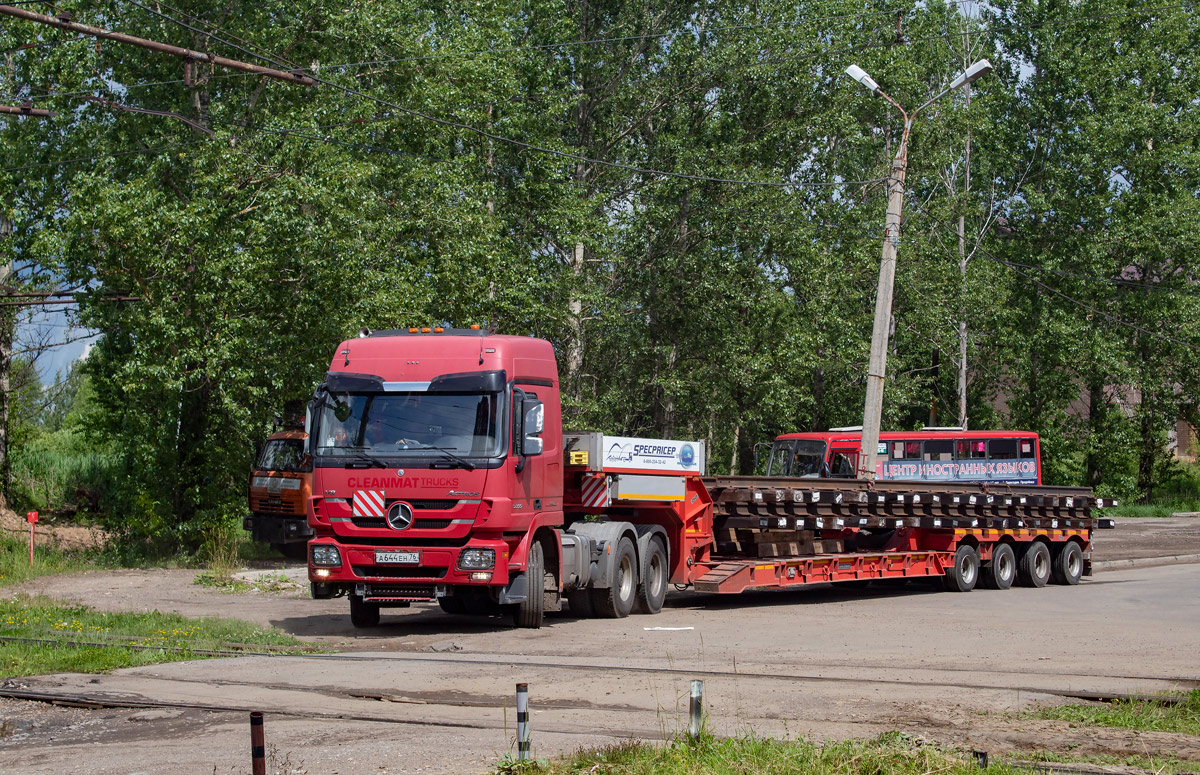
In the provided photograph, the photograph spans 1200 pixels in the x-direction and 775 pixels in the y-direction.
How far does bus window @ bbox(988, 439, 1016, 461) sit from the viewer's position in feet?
136

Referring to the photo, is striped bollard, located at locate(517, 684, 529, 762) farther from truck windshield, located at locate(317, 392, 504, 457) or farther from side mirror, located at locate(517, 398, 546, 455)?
side mirror, located at locate(517, 398, 546, 455)

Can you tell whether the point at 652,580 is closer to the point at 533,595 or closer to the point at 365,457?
the point at 533,595

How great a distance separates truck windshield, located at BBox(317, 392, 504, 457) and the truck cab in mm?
12

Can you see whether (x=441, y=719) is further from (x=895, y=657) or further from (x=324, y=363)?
(x=324, y=363)

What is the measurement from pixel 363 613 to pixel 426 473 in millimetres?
2478

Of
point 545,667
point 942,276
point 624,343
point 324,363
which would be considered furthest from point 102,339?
point 942,276

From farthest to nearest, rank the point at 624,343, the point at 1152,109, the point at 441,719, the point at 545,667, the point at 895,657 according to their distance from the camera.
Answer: the point at 1152,109, the point at 624,343, the point at 895,657, the point at 545,667, the point at 441,719

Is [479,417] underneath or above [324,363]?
underneath

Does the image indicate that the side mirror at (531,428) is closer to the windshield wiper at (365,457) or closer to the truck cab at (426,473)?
the truck cab at (426,473)

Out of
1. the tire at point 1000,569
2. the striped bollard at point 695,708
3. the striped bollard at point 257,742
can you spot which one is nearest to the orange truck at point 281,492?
the tire at point 1000,569

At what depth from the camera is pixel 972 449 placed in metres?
41.5

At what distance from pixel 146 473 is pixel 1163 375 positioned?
39.5 meters

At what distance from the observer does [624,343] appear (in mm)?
44031

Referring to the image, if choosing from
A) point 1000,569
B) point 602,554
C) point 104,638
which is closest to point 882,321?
point 1000,569
